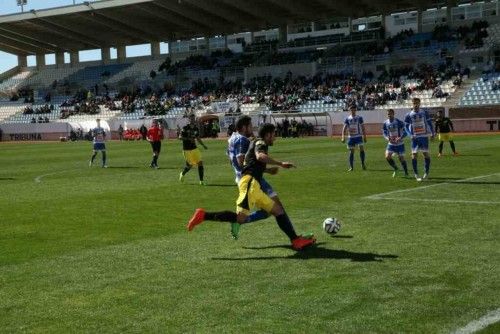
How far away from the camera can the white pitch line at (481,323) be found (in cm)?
587

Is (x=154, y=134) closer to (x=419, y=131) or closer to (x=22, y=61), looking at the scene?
(x=419, y=131)

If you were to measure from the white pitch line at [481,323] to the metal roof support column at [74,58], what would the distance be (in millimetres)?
86609

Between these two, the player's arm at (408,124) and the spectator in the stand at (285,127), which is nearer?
the player's arm at (408,124)

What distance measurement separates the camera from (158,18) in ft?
237

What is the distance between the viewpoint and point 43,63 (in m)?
91.3

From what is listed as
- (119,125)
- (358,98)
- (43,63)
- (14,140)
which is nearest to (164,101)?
(119,125)

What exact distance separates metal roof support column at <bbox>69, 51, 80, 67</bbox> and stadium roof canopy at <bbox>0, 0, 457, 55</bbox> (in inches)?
73.9

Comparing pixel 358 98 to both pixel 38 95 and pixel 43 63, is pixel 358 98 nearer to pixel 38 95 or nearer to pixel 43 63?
pixel 38 95

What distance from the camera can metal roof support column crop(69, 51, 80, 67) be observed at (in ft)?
289

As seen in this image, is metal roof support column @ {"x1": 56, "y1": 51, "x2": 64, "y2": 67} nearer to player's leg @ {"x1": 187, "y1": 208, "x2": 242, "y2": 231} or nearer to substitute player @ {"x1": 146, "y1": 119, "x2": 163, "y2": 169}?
substitute player @ {"x1": 146, "y1": 119, "x2": 163, "y2": 169}

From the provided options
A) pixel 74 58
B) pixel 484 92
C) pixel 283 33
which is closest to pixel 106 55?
pixel 74 58

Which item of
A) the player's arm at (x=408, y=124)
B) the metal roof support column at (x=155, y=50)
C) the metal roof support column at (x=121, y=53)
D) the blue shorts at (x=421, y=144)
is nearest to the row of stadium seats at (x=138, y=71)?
the metal roof support column at (x=155, y=50)

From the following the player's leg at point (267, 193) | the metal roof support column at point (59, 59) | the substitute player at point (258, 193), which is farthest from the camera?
the metal roof support column at point (59, 59)

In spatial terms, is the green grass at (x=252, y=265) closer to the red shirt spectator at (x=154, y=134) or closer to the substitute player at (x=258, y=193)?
the substitute player at (x=258, y=193)
